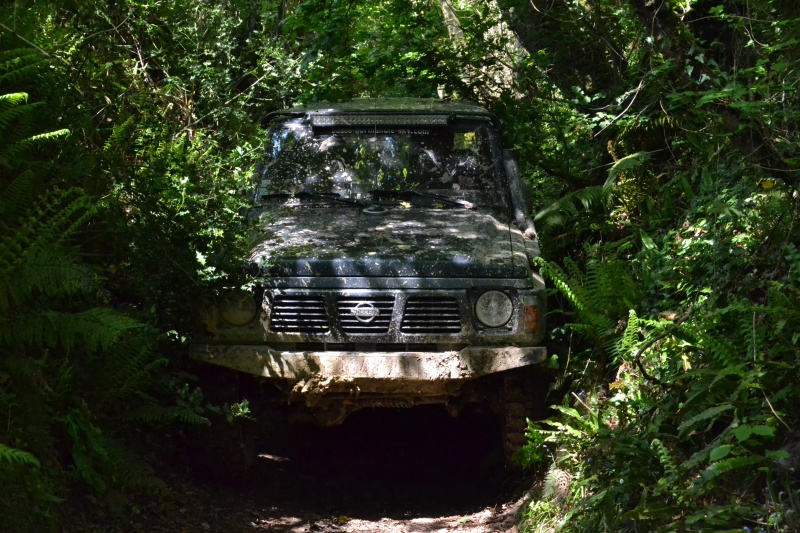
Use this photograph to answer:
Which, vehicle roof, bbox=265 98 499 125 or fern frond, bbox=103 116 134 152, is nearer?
fern frond, bbox=103 116 134 152

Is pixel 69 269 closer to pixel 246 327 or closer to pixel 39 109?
pixel 39 109

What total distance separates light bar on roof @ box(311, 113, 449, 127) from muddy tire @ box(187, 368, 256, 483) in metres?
2.06

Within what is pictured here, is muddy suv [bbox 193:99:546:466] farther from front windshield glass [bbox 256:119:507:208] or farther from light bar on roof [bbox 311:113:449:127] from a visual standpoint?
light bar on roof [bbox 311:113:449:127]

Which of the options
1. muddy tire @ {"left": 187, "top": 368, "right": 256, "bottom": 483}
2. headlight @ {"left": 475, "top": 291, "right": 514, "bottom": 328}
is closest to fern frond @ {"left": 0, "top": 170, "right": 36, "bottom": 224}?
muddy tire @ {"left": 187, "top": 368, "right": 256, "bottom": 483}

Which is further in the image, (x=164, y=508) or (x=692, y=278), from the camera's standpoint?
(x=692, y=278)

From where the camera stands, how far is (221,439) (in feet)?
17.8

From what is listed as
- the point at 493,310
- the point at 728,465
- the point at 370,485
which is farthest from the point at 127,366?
the point at 728,465

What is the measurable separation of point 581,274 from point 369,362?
5.67ft

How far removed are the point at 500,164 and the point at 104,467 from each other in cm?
348

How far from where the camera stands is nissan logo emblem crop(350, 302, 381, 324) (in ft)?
17.3

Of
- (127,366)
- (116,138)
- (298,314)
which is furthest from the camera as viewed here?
(298,314)

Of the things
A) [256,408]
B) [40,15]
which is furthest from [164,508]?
[40,15]

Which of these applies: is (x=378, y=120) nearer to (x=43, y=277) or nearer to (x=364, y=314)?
(x=364, y=314)

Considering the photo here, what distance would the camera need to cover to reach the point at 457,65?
9383mm
